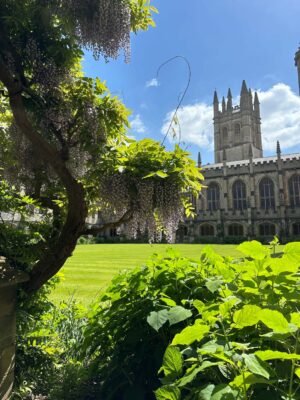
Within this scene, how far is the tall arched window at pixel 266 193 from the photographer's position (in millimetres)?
43656

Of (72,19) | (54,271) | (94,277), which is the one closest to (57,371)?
(54,271)

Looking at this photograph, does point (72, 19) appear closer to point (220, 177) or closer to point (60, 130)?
point (60, 130)

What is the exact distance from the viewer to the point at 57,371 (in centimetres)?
340

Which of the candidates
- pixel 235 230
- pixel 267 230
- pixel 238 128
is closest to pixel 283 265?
pixel 267 230

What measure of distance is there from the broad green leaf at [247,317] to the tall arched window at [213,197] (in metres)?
45.9

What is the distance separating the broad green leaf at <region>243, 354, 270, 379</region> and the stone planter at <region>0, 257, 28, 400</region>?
190 centimetres

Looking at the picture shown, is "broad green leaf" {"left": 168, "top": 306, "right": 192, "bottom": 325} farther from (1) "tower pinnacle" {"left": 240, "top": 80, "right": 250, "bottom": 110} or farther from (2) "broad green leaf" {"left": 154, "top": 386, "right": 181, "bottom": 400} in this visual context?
(1) "tower pinnacle" {"left": 240, "top": 80, "right": 250, "bottom": 110}

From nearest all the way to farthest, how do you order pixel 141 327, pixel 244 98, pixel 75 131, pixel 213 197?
pixel 141 327
pixel 75 131
pixel 213 197
pixel 244 98

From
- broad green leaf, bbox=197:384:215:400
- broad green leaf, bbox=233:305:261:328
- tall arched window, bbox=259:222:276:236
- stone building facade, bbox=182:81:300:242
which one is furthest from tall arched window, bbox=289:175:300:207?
broad green leaf, bbox=197:384:215:400

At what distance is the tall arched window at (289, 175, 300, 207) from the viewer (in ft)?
137

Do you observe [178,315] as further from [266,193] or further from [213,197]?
[213,197]

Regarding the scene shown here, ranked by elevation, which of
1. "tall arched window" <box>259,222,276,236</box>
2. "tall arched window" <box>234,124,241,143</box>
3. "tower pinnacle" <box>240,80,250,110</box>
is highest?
"tower pinnacle" <box>240,80,250,110</box>

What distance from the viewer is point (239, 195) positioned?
45.7 meters

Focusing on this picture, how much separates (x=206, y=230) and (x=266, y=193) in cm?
931
